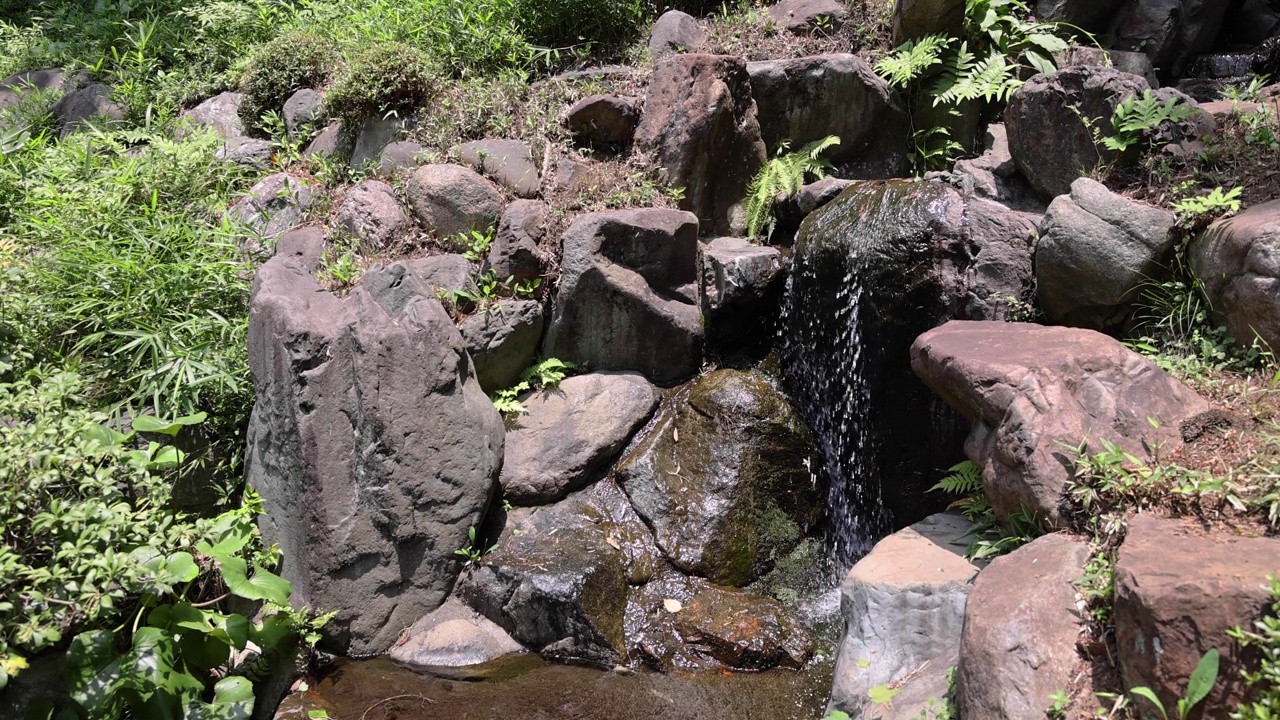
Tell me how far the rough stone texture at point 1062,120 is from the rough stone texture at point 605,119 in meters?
3.24

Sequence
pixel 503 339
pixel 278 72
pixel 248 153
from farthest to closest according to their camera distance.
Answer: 1. pixel 278 72
2. pixel 248 153
3. pixel 503 339

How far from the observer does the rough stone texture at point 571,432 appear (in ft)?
18.2

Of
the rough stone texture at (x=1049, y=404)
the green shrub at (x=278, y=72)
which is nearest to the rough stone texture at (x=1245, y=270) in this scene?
the rough stone texture at (x=1049, y=404)

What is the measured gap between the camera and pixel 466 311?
593cm

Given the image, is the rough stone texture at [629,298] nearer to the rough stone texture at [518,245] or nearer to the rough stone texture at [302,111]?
the rough stone texture at [518,245]

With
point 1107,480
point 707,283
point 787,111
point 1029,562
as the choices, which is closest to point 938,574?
point 1029,562

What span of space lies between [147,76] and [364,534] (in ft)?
23.8

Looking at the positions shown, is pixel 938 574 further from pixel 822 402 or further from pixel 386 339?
pixel 386 339

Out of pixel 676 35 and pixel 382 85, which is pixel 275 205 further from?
pixel 676 35

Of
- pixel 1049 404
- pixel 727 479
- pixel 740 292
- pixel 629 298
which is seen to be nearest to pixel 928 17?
pixel 740 292

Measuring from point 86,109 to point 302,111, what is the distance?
272cm

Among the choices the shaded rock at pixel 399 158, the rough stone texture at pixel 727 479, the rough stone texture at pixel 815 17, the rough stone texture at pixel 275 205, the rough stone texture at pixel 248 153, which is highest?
the rough stone texture at pixel 815 17

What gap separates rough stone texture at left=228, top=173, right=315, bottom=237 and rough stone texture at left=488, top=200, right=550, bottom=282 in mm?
2019

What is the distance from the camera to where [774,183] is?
697cm
